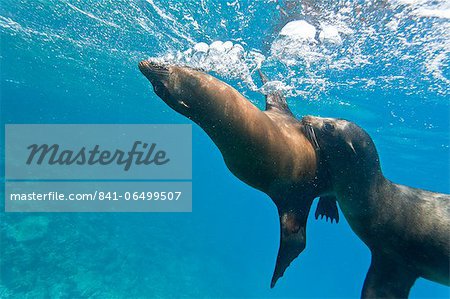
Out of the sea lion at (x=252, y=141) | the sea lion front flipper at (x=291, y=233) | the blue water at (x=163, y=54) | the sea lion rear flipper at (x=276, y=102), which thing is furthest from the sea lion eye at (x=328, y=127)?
the blue water at (x=163, y=54)

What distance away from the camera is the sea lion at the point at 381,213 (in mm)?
3189

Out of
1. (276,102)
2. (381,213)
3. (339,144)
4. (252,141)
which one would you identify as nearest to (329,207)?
(381,213)

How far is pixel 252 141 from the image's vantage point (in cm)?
267

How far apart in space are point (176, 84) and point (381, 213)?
2.46 m

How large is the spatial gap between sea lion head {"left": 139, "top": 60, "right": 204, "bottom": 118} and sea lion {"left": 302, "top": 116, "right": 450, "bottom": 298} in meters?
1.26

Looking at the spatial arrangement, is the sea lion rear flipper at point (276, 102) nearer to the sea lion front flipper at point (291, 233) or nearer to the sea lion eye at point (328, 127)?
the sea lion eye at point (328, 127)

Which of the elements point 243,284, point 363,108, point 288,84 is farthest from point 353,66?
point 243,284

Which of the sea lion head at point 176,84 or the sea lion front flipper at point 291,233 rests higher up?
the sea lion head at point 176,84

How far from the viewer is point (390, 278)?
3.56m

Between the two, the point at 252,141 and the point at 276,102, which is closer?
the point at 252,141

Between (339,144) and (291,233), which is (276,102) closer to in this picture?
(339,144)

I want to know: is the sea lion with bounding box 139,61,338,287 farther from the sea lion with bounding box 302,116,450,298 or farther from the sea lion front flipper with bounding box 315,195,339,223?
the sea lion front flipper with bounding box 315,195,339,223

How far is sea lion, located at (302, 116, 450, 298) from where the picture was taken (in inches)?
126

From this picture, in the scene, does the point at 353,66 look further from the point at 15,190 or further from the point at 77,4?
the point at 15,190
